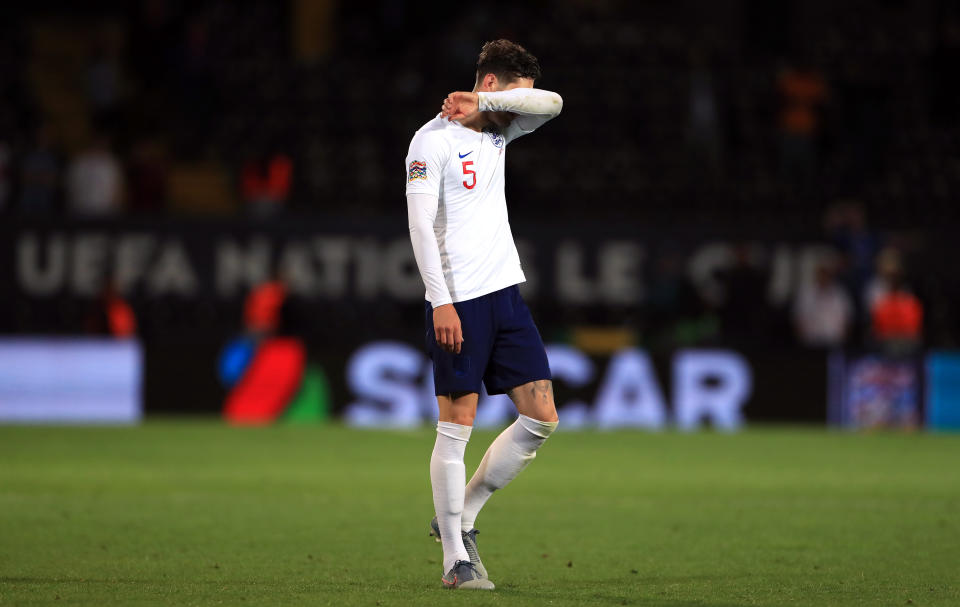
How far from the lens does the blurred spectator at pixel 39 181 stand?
18.2 m

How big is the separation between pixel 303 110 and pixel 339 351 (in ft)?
18.2

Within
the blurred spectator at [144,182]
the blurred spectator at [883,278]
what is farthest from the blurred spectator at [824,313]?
the blurred spectator at [144,182]

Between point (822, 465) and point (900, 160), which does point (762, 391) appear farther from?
point (900, 160)

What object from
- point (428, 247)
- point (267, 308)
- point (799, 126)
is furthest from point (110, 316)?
point (428, 247)

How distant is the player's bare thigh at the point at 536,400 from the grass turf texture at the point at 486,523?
70 centimetres

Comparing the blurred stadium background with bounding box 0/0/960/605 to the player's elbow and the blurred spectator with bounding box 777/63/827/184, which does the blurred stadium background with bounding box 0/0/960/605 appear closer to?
the blurred spectator with bounding box 777/63/827/184

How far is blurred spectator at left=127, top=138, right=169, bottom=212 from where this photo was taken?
18.9 meters

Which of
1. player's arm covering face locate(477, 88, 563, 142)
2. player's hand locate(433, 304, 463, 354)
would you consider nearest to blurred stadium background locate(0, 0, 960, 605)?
player's hand locate(433, 304, 463, 354)

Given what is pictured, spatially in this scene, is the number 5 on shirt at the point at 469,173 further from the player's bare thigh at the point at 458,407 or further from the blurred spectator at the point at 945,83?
the blurred spectator at the point at 945,83

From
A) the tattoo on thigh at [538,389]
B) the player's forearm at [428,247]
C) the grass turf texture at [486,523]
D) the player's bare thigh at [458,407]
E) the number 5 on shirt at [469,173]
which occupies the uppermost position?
the number 5 on shirt at [469,173]

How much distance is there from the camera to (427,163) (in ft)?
20.7

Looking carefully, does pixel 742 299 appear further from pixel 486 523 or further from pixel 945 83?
pixel 486 523

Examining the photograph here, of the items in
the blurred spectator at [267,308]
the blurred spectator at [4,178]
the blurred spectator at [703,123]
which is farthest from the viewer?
the blurred spectator at [703,123]

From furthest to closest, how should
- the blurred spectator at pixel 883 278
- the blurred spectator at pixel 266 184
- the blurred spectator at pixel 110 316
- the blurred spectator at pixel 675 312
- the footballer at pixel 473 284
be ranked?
the blurred spectator at pixel 266 184 < the blurred spectator at pixel 675 312 < the blurred spectator at pixel 110 316 < the blurred spectator at pixel 883 278 < the footballer at pixel 473 284
